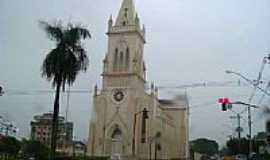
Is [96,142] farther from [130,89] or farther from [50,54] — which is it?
[50,54]

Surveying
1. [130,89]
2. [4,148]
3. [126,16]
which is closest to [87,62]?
[4,148]

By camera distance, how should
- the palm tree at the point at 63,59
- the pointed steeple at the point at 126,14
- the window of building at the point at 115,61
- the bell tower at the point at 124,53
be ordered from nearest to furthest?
the palm tree at the point at 63,59 < the bell tower at the point at 124,53 < the window of building at the point at 115,61 < the pointed steeple at the point at 126,14

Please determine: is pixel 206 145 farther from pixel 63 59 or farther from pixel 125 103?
pixel 63 59

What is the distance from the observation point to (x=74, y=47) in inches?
1224

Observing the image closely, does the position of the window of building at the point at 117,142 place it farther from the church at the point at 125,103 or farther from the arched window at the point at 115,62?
the arched window at the point at 115,62

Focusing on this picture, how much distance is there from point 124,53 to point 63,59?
5402 cm

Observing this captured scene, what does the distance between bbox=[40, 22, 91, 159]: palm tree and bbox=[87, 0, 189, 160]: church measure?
41093 millimetres

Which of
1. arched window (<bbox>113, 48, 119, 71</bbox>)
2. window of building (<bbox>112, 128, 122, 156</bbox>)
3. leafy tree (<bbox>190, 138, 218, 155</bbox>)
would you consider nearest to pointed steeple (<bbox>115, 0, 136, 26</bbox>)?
arched window (<bbox>113, 48, 119, 71</bbox>)

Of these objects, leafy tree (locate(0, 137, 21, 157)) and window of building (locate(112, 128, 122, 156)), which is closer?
leafy tree (locate(0, 137, 21, 157))

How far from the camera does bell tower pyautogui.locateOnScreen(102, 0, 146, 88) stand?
81.6 metres

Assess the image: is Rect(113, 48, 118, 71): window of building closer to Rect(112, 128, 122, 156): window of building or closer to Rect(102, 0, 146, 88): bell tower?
Rect(102, 0, 146, 88): bell tower

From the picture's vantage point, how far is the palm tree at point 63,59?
98.3 ft

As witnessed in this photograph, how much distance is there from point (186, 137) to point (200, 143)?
85.5 metres

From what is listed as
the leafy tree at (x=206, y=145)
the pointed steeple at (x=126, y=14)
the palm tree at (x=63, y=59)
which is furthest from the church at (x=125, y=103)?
the leafy tree at (x=206, y=145)
